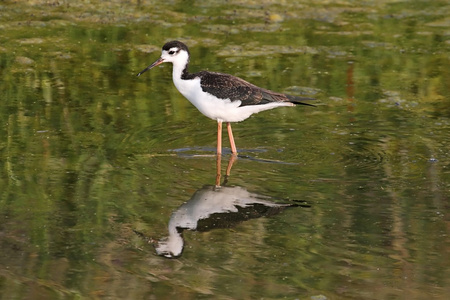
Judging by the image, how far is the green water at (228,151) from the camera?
247 inches

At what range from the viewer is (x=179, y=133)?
32.2ft

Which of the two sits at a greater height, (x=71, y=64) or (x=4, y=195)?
(x=71, y=64)

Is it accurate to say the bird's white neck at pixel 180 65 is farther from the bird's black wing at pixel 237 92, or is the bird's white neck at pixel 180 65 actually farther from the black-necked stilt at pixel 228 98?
the bird's black wing at pixel 237 92

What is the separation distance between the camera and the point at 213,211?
7.43m

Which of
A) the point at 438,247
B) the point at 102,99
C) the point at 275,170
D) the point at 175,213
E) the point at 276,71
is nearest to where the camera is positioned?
the point at 438,247

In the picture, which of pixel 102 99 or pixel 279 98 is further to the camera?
pixel 102 99

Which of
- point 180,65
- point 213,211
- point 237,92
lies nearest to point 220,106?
point 237,92

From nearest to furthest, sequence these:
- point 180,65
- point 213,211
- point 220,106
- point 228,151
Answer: point 213,211 < point 220,106 < point 228,151 < point 180,65

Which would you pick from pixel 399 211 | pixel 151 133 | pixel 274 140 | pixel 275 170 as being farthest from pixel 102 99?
pixel 399 211

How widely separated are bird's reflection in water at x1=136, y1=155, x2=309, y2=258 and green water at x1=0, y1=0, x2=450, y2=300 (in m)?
0.10

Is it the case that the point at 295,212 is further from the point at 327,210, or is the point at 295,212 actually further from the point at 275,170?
the point at 275,170

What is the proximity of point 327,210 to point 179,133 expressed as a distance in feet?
8.97

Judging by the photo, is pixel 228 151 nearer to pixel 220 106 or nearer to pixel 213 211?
pixel 220 106

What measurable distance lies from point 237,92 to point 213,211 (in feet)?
7.02
